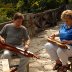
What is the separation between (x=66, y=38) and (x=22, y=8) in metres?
12.6

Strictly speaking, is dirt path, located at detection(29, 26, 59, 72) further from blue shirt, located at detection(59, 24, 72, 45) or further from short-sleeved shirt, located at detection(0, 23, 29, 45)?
blue shirt, located at detection(59, 24, 72, 45)

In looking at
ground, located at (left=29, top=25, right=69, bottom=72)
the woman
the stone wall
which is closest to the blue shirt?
the woman

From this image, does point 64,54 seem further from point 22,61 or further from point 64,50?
point 22,61

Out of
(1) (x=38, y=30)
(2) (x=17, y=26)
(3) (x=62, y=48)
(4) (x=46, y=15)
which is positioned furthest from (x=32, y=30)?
(3) (x=62, y=48)

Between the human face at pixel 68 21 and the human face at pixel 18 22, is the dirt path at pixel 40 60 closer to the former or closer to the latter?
the human face at pixel 18 22

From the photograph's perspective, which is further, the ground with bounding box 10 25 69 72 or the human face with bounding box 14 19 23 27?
the ground with bounding box 10 25 69 72

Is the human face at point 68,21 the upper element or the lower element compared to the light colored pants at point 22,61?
upper

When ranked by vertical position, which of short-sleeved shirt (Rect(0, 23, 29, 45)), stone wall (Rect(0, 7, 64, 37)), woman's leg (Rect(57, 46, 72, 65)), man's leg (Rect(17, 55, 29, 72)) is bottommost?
stone wall (Rect(0, 7, 64, 37))

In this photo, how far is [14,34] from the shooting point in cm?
714

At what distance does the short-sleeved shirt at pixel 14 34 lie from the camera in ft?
23.3

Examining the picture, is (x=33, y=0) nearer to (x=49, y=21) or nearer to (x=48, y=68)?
(x=49, y=21)

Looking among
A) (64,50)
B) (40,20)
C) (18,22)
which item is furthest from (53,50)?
(40,20)

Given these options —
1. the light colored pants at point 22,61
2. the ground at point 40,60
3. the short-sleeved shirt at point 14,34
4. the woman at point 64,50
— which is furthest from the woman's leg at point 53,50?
the ground at point 40,60

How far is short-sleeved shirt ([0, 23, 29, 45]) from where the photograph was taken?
23.3 ft
